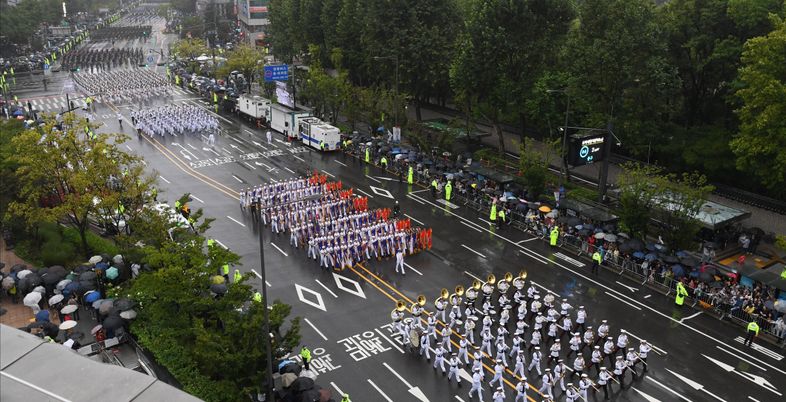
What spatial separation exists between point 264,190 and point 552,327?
20189mm

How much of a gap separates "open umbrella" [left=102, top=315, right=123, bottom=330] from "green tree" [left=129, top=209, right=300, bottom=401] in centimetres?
67

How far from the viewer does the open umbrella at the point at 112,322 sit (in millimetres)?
21500

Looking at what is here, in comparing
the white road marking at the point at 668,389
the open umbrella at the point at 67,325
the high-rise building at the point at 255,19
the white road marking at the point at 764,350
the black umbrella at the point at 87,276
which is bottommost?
the white road marking at the point at 668,389

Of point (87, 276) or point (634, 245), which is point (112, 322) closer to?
point (87, 276)

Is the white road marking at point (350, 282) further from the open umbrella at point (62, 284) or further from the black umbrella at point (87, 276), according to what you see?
the open umbrella at point (62, 284)

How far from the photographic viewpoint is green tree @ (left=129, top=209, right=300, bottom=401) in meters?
17.6

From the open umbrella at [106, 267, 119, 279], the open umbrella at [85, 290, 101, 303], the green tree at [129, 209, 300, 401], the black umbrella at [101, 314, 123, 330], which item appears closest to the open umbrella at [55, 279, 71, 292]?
the open umbrella at [106, 267, 119, 279]

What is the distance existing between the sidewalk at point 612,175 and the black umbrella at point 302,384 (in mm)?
28422

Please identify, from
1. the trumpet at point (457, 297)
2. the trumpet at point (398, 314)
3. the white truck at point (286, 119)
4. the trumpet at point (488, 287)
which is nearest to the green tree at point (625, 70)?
the trumpet at point (488, 287)

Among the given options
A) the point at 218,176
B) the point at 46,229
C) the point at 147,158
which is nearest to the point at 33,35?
the point at 147,158

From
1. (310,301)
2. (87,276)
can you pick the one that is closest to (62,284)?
(87,276)

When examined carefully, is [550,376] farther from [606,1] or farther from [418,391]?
[606,1]

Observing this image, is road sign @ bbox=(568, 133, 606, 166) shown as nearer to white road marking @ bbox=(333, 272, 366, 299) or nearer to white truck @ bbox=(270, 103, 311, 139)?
white road marking @ bbox=(333, 272, 366, 299)

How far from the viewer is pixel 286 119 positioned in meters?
53.5
